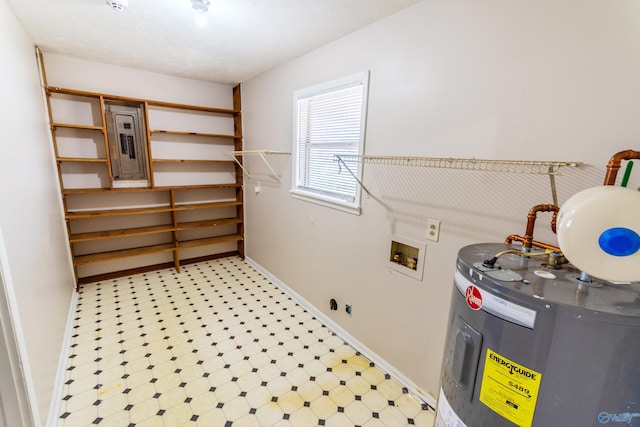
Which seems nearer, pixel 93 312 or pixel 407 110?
pixel 407 110

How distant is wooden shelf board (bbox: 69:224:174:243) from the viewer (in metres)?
3.18

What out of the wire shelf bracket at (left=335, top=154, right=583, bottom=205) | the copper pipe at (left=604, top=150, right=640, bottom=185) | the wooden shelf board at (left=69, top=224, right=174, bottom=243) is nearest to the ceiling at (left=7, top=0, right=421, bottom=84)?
the wire shelf bracket at (left=335, top=154, right=583, bottom=205)

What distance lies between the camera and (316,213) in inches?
109

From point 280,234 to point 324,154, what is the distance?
1.21m

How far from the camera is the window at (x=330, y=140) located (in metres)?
2.25

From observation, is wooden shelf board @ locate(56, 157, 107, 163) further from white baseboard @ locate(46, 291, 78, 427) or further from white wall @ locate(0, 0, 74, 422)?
white baseboard @ locate(46, 291, 78, 427)

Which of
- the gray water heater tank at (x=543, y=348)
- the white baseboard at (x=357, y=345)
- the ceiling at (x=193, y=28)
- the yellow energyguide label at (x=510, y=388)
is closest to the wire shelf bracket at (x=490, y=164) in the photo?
the gray water heater tank at (x=543, y=348)

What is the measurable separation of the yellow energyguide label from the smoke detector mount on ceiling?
2.53 m

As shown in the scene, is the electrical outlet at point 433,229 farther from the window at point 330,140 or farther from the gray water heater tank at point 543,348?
the gray water heater tank at point 543,348

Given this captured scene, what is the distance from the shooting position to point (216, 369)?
85.1 inches

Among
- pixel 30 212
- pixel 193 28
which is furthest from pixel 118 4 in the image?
pixel 30 212

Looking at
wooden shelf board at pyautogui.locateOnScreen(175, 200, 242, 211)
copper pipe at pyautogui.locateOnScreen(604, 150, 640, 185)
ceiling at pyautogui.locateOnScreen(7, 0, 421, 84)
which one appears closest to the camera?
copper pipe at pyautogui.locateOnScreen(604, 150, 640, 185)

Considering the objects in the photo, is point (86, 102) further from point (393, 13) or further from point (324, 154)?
point (393, 13)

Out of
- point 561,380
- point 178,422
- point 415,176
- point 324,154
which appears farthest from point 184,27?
point 561,380
